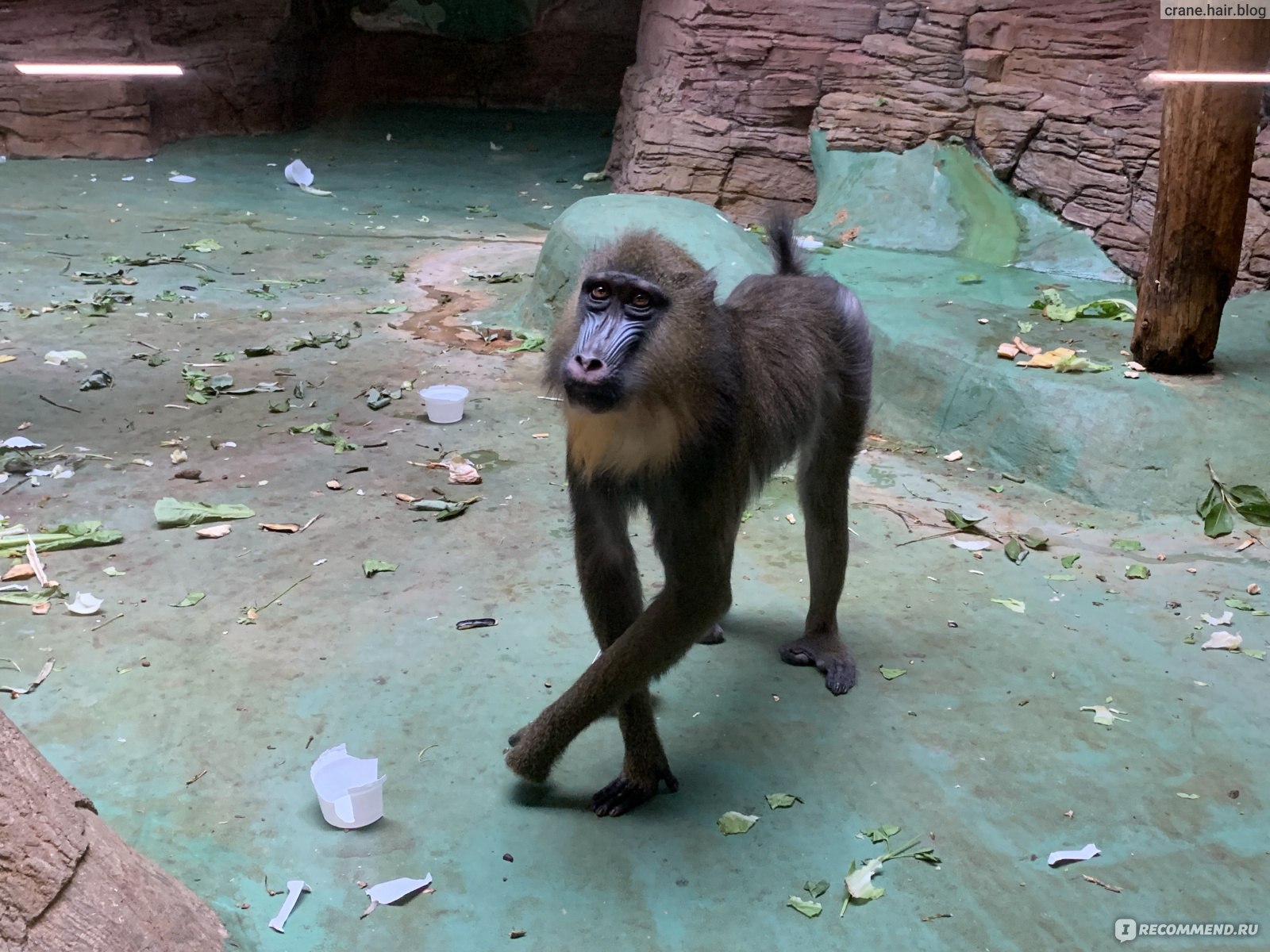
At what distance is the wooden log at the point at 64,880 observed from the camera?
236 centimetres

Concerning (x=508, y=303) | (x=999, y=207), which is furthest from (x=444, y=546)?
(x=999, y=207)

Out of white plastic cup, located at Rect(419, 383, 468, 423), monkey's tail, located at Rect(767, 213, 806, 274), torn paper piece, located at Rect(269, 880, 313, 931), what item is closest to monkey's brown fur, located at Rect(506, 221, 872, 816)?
monkey's tail, located at Rect(767, 213, 806, 274)

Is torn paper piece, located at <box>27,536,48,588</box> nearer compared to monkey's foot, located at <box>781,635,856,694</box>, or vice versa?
monkey's foot, located at <box>781,635,856,694</box>

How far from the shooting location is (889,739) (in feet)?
13.7

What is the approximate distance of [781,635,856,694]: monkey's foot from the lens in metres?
4.51

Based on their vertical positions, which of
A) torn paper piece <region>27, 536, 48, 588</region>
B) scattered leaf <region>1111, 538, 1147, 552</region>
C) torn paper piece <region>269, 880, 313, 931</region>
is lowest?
torn paper piece <region>27, 536, 48, 588</region>

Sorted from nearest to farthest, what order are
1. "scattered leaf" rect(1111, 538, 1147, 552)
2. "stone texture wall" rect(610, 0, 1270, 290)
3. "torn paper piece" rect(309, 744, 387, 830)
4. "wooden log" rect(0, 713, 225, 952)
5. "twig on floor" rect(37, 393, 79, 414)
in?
1. "wooden log" rect(0, 713, 225, 952)
2. "torn paper piece" rect(309, 744, 387, 830)
3. "scattered leaf" rect(1111, 538, 1147, 552)
4. "twig on floor" rect(37, 393, 79, 414)
5. "stone texture wall" rect(610, 0, 1270, 290)

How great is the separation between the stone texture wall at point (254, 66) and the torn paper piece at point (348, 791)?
40.3 feet

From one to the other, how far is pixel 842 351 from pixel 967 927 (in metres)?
2.17

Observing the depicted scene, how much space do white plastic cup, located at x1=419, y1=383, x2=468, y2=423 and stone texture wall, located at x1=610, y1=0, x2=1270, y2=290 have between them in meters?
5.86

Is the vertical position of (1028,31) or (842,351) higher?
(1028,31)

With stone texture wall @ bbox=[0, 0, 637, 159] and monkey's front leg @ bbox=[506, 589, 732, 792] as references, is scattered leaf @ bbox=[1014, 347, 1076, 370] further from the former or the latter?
stone texture wall @ bbox=[0, 0, 637, 159]

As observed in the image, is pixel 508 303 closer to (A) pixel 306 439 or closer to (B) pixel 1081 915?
(A) pixel 306 439

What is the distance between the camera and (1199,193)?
6.60 meters
